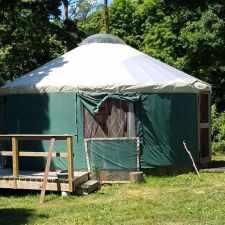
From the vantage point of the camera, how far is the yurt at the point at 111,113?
36.0 ft

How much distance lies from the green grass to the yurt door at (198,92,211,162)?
1.91 m

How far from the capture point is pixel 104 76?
36.9 feet

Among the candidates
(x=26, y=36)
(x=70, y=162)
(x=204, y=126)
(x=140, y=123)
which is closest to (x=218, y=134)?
(x=204, y=126)

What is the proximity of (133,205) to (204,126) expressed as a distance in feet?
15.2

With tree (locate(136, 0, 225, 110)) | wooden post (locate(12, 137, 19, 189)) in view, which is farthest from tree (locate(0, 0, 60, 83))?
wooden post (locate(12, 137, 19, 189))

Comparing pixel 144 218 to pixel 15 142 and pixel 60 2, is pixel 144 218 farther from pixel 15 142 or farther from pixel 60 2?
pixel 60 2

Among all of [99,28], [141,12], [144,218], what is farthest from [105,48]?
[99,28]

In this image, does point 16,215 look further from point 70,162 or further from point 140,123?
point 140,123

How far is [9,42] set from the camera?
67.6 ft

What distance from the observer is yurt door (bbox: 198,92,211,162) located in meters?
12.4

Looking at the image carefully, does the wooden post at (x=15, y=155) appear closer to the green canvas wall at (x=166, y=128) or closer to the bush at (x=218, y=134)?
the green canvas wall at (x=166, y=128)

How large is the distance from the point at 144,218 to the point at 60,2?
12.6 meters

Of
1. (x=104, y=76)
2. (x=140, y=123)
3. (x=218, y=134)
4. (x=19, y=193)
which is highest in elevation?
(x=104, y=76)

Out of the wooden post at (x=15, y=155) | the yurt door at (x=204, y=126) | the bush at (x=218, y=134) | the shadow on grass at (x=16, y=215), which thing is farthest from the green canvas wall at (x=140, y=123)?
the bush at (x=218, y=134)
